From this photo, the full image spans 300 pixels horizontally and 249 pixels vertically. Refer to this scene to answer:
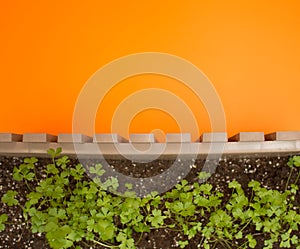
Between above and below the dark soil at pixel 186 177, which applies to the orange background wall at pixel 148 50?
above

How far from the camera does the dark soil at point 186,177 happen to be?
2.24 m

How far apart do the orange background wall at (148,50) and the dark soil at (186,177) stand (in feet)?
0.73

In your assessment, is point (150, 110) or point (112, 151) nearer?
point (112, 151)

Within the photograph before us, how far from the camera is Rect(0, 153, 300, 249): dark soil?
2242 millimetres

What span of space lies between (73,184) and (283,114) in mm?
864

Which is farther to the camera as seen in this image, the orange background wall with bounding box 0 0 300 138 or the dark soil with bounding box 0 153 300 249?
the orange background wall with bounding box 0 0 300 138

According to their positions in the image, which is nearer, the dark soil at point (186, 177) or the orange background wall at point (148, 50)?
the dark soil at point (186, 177)

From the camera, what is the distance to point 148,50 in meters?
2.49

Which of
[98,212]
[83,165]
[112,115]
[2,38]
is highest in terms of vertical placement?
[2,38]

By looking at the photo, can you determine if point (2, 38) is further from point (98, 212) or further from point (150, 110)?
point (98, 212)

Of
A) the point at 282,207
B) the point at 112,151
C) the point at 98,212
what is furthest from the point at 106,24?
the point at 282,207

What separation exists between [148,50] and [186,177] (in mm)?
559

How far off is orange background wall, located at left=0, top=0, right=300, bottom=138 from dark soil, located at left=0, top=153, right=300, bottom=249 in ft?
0.73

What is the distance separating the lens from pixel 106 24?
8.26 feet
